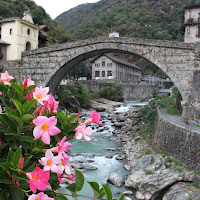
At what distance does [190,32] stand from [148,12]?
180 feet

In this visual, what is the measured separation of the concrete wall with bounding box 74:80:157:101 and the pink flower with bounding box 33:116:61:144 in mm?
32599

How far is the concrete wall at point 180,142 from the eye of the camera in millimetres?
8359

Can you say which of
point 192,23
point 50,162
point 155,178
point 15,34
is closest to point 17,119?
point 50,162

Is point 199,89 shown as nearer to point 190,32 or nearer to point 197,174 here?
point 197,174

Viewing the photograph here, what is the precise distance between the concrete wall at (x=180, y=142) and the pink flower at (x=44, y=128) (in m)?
7.84

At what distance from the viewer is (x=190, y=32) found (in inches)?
772

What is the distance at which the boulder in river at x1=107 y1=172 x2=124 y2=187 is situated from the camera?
341 inches

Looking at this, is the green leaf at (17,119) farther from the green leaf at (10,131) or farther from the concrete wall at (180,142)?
the concrete wall at (180,142)

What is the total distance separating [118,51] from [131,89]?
76.8ft

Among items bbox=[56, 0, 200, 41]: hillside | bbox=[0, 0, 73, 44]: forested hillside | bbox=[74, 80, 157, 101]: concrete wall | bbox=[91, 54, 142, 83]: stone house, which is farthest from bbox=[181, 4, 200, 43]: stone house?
bbox=[56, 0, 200, 41]: hillside

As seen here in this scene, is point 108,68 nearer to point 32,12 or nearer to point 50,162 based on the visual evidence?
point 32,12

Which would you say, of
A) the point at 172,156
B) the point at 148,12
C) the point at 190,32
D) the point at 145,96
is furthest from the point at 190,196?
the point at 148,12

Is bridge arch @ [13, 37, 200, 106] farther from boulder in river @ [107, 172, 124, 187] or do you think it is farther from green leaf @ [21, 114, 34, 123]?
green leaf @ [21, 114, 34, 123]

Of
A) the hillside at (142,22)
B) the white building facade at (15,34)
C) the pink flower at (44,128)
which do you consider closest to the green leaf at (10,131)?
the pink flower at (44,128)
